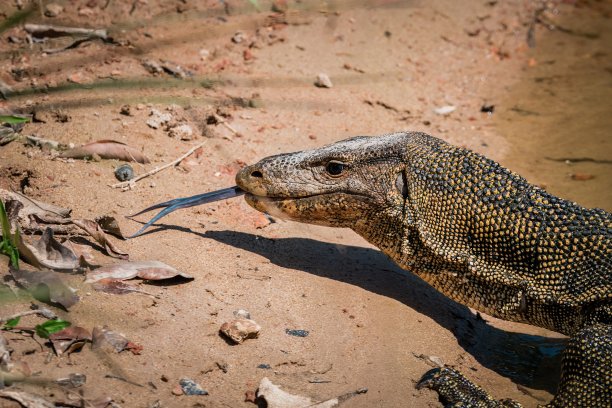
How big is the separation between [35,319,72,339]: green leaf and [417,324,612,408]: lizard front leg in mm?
2246

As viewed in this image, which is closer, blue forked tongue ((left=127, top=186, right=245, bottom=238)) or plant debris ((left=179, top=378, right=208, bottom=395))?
plant debris ((left=179, top=378, right=208, bottom=395))

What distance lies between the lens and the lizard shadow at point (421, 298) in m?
5.25

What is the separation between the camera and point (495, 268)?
4.92 meters

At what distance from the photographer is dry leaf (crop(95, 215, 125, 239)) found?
506 centimetres

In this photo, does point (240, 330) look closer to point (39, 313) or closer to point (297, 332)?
point (297, 332)

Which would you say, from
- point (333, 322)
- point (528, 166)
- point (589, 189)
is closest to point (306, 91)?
point (528, 166)

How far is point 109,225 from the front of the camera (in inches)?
199

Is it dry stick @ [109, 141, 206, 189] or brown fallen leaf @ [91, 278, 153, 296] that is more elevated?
brown fallen leaf @ [91, 278, 153, 296]

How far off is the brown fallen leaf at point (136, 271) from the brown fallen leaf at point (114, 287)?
31mm

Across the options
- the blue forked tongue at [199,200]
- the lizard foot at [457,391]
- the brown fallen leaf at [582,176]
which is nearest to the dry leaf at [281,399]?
the lizard foot at [457,391]

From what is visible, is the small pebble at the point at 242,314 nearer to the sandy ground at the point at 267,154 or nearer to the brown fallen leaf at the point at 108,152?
the sandy ground at the point at 267,154

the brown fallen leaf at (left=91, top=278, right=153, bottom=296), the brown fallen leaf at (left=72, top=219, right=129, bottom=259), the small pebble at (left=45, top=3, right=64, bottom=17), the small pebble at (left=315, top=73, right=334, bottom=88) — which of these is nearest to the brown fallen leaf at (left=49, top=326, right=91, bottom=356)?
the brown fallen leaf at (left=91, top=278, right=153, bottom=296)

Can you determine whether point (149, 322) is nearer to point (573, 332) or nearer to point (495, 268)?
point (495, 268)

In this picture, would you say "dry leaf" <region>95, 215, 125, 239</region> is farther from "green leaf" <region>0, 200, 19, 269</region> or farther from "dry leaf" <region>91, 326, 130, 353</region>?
"dry leaf" <region>91, 326, 130, 353</region>
